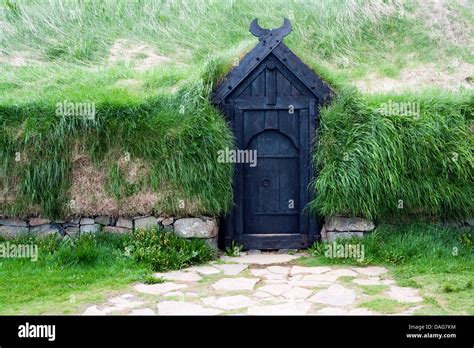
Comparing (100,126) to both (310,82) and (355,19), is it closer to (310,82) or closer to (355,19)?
A: (310,82)

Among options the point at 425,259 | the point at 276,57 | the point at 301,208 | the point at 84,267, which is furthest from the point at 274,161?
the point at 84,267

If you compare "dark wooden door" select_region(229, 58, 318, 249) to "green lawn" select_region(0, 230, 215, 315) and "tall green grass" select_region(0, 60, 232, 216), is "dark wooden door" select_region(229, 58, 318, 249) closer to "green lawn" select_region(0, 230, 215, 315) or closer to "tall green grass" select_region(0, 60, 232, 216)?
"tall green grass" select_region(0, 60, 232, 216)

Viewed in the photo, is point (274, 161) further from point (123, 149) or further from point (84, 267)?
point (84, 267)

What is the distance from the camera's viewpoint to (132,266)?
7.58 meters

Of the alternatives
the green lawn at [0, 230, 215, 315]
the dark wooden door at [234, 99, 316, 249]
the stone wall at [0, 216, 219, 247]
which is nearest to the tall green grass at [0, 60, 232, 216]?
the stone wall at [0, 216, 219, 247]

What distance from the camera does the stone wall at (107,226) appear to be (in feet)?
27.7

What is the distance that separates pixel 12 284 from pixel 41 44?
7829 millimetres

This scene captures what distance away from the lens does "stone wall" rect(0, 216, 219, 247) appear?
8445 millimetres

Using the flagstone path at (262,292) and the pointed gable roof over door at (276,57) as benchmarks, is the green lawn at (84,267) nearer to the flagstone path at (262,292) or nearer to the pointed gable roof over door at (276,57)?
the flagstone path at (262,292)

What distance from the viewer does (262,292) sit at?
665cm

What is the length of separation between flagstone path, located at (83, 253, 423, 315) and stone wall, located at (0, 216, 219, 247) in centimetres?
61

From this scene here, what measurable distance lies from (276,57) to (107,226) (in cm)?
357

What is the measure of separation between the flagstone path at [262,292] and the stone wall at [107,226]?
606 mm
